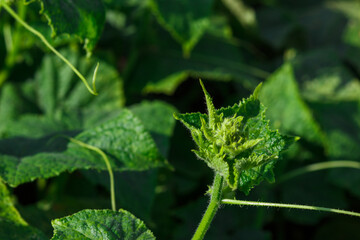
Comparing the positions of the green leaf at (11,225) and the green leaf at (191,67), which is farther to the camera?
A: the green leaf at (191,67)

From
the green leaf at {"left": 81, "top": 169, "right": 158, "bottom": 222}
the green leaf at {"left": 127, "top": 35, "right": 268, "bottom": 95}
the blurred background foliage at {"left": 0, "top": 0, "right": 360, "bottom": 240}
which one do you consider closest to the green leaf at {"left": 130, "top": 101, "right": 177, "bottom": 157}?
the blurred background foliage at {"left": 0, "top": 0, "right": 360, "bottom": 240}

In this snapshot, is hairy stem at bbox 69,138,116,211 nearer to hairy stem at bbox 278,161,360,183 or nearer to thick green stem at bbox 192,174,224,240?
thick green stem at bbox 192,174,224,240

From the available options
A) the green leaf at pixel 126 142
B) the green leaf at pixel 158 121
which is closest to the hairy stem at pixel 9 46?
the green leaf at pixel 158 121

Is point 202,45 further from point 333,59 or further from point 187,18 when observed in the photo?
point 333,59

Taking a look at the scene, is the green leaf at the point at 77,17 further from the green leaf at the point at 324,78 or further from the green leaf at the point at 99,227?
the green leaf at the point at 324,78

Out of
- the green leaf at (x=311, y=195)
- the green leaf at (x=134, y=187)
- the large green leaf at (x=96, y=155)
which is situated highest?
the large green leaf at (x=96, y=155)
